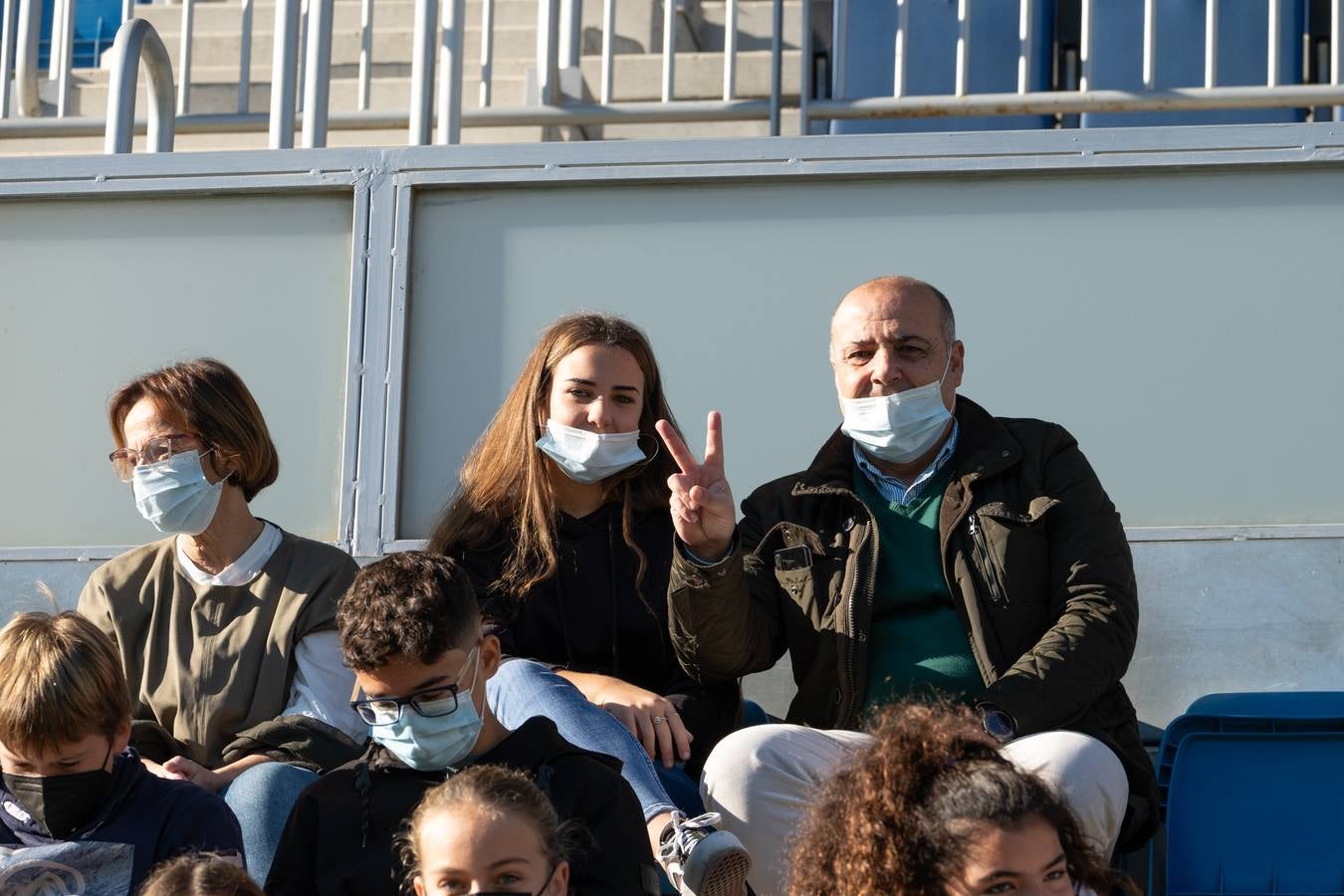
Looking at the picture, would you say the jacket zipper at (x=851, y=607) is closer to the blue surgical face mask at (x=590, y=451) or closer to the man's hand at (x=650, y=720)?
the man's hand at (x=650, y=720)

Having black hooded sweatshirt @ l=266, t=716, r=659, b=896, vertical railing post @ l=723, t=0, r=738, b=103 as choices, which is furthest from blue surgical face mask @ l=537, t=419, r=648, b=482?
vertical railing post @ l=723, t=0, r=738, b=103

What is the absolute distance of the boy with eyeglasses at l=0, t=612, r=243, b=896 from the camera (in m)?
3.21

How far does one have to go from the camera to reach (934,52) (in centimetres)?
624

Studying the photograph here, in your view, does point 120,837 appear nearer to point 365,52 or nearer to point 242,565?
point 242,565

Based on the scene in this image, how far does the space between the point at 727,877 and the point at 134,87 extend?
11.5 feet

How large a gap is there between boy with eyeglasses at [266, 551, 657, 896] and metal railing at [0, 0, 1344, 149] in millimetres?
2601

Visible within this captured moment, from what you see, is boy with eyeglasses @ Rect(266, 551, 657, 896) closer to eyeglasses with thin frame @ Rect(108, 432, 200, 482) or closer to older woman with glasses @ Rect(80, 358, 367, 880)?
older woman with glasses @ Rect(80, 358, 367, 880)

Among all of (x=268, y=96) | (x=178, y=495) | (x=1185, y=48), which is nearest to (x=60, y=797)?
(x=178, y=495)

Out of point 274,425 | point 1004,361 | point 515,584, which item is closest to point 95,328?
point 274,425

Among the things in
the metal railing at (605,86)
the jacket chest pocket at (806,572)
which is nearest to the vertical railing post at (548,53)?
the metal railing at (605,86)

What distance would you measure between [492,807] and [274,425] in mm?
2645

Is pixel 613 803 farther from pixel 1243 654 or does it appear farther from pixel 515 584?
pixel 1243 654

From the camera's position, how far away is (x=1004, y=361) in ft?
16.6

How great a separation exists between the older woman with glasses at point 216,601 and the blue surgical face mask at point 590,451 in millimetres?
523
